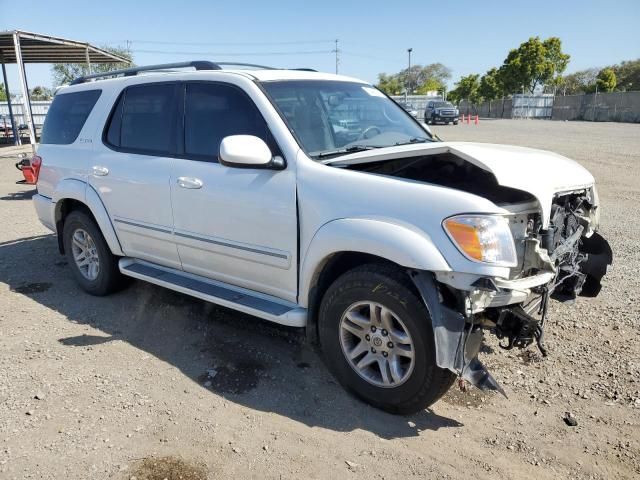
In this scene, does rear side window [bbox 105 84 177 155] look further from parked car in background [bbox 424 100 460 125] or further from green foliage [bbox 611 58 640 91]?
green foliage [bbox 611 58 640 91]

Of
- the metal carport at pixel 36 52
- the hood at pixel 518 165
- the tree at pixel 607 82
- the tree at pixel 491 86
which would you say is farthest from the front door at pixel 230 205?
the tree at pixel 491 86

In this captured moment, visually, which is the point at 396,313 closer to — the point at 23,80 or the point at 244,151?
the point at 244,151

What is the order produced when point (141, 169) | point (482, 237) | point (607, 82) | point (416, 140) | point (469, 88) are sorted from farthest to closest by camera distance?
point (469, 88), point (607, 82), point (141, 169), point (416, 140), point (482, 237)

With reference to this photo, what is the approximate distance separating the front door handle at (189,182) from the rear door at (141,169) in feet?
0.55

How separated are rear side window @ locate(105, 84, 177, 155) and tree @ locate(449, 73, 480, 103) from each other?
68.3 meters

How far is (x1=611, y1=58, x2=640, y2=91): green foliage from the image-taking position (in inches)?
2409

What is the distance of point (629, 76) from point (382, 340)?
238 feet

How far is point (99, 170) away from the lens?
15.3ft

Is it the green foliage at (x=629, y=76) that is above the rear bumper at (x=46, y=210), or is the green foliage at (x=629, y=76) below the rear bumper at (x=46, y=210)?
above

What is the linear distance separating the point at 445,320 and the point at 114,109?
3.58 metres

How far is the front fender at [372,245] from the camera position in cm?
274

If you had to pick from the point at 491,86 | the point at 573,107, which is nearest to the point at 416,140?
the point at 573,107

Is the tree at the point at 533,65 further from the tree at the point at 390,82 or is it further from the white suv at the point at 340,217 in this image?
the white suv at the point at 340,217

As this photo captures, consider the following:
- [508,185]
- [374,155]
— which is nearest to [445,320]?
[508,185]
